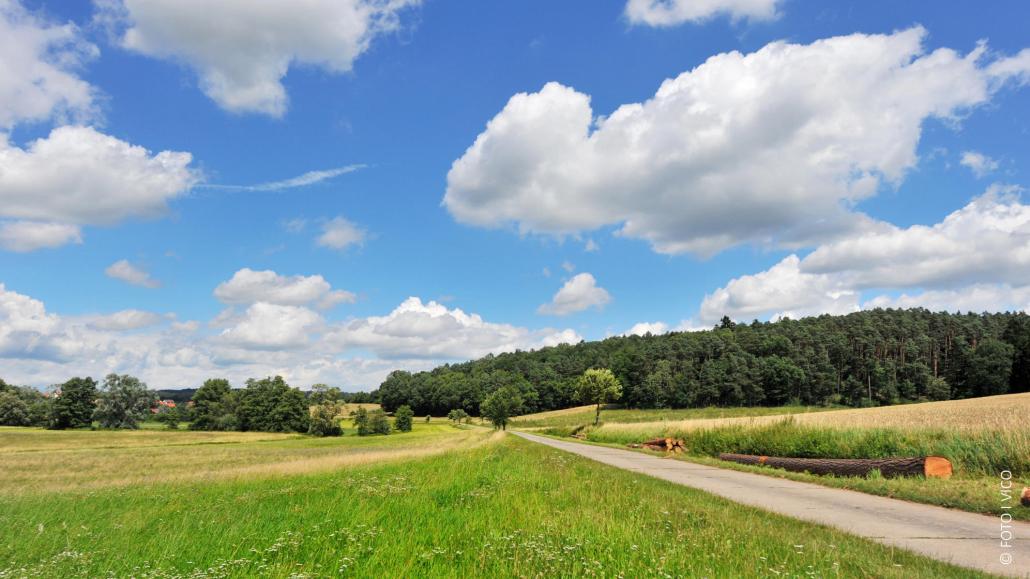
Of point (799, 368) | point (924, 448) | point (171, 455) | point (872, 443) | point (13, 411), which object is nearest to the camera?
point (924, 448)

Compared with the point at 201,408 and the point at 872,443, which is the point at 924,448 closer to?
the point at 872,443

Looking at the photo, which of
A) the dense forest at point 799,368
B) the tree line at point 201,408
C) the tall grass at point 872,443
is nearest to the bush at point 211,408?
the tree line at point 201,408

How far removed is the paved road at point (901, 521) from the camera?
692cm

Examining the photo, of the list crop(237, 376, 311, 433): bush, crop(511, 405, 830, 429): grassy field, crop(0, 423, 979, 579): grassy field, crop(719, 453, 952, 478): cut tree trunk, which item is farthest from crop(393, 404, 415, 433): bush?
crop(0, 423, 979, 579): grassy field

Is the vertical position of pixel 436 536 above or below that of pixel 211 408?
above

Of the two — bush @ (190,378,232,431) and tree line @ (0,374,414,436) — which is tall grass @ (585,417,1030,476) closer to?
tree line @ (0,374,414,436)

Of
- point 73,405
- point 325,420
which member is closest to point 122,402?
point 73,405

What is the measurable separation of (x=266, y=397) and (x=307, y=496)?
11399cm

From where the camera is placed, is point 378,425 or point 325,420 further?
point 378,425

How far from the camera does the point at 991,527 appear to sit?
870 cm

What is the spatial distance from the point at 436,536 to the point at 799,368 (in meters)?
138

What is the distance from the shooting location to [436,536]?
7410 millimetres

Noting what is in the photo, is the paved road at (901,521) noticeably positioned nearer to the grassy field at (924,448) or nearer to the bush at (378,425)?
the grassy field at (924,448)

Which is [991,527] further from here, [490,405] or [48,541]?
[490,405]
